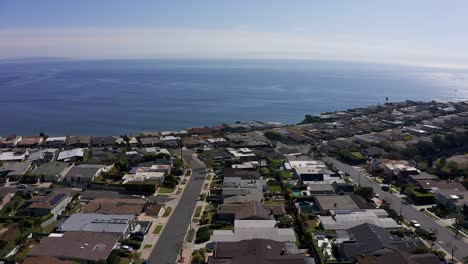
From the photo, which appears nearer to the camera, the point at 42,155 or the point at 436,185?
the point at 436,185

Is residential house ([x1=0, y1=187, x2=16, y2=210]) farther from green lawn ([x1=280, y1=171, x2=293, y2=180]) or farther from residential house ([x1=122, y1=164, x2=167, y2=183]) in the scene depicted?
green lawn ([x1=280, y1=171, x2=293, y2=180])

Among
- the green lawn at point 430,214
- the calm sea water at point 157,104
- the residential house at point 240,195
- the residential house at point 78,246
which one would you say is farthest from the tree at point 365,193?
the calm sea water at point 157,104

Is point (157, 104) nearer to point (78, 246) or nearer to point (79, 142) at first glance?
point (79, 142)

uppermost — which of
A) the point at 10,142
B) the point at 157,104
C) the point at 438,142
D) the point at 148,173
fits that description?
the point at 438,142

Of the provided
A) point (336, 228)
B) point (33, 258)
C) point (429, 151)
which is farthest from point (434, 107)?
point (33, 258)

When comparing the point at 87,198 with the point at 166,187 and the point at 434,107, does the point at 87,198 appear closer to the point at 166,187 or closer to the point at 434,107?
the point at 166,187

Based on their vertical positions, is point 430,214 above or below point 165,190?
above

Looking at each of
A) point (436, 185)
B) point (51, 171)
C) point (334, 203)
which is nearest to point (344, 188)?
point (334, 203)
